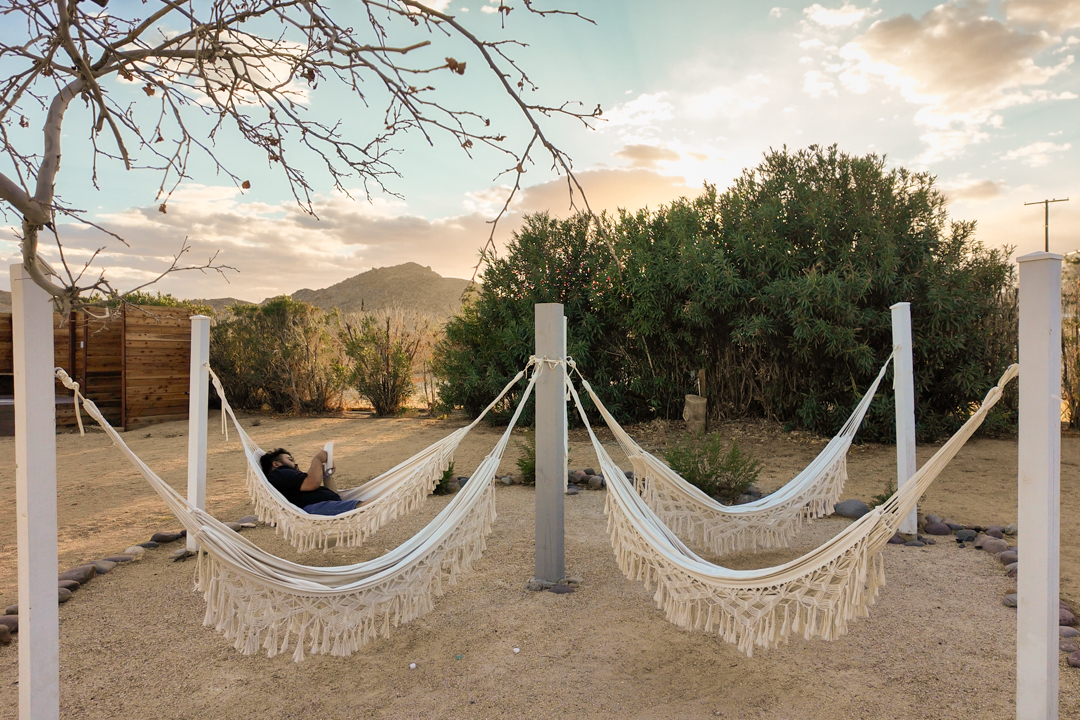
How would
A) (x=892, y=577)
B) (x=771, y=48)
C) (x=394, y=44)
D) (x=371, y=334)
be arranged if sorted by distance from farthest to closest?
(x=371, y=334), (x=771, y=48), (x=892, y=577), (x=394, y=44)

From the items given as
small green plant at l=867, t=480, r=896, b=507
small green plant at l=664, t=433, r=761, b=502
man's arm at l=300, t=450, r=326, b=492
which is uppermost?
man's arm at l=300, t=450, r=326, b=492

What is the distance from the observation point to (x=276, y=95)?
5.17ft

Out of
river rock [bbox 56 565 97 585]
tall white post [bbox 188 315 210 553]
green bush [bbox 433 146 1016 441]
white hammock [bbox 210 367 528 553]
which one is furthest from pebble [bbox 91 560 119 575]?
green bush [bbox 433 146 1016 441]

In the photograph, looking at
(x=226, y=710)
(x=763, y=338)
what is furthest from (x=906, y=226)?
(x=226, y=710)

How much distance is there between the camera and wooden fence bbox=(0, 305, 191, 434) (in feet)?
23.5

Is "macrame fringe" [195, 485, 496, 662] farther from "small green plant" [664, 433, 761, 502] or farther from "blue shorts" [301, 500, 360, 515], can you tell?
"small green plant" [664, 433, 761, 502]

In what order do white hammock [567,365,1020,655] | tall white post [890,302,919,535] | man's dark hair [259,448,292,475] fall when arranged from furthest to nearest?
man's dark hair [259,448,292,475] → tall white post [890,302,919,535] → white hammock [567,365,1020,655]

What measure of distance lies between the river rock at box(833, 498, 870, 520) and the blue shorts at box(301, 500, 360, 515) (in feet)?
8.56

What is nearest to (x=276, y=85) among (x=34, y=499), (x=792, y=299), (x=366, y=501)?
(x=34, y=499)

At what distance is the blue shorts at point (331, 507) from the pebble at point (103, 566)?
837 millimetres

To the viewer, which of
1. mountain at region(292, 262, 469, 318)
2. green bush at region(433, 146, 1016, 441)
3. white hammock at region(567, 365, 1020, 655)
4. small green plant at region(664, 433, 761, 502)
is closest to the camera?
white hammock at region(567, 365, 1020, 655)

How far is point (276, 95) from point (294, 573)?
1.28 metres

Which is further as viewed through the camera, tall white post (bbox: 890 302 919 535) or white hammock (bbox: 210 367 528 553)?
tall white post (bbox: 890 302 919 535)

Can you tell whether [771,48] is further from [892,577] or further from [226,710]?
[226,710]
